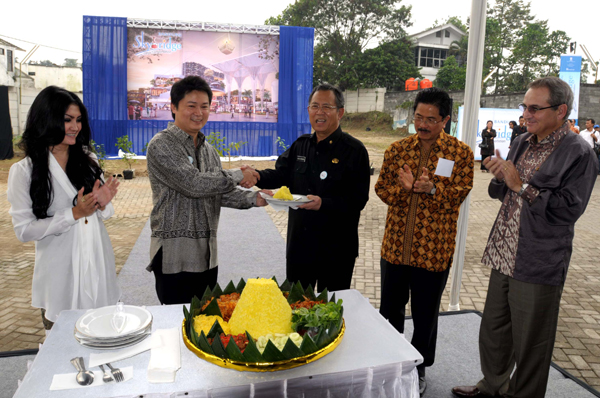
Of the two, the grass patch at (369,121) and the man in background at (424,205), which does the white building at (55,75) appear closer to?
the grass patch at (369,121)

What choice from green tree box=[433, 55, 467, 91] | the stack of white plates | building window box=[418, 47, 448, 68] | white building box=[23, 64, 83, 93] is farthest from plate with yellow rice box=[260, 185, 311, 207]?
building window box=[418, 47, 448, 68]

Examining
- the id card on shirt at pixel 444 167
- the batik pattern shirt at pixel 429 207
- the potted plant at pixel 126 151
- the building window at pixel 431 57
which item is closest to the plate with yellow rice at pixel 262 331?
the batik pattern shirt at pixel 429 207

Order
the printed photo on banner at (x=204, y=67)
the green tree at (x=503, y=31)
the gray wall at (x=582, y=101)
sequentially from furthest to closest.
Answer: the green tree at (x=503, y=31) → the gray wall at (x=582, y=101) → the printed photo on banner at (x=204, y=67)

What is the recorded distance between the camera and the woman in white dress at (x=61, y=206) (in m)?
2.60

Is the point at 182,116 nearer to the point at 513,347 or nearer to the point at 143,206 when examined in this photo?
the point at 513,347

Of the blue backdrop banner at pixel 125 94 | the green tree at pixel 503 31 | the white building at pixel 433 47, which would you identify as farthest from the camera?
the white building at pixel 433 47

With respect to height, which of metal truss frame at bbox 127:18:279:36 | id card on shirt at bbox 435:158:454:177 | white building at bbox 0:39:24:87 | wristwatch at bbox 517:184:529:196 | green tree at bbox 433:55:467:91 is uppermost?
green tree at bbox 433:55:467:91

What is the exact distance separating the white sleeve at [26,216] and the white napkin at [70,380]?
45.3 inches

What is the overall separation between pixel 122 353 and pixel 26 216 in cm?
126

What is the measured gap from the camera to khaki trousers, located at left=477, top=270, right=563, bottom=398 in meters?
2.79

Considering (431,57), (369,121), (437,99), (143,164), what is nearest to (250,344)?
(437,99)

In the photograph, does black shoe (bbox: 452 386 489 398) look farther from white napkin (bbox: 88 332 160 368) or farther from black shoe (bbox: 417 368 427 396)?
white napkin (bbox: 88 332 160 368)

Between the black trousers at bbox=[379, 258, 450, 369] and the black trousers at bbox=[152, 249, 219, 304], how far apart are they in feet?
4.41

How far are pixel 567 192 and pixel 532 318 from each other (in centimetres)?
83
